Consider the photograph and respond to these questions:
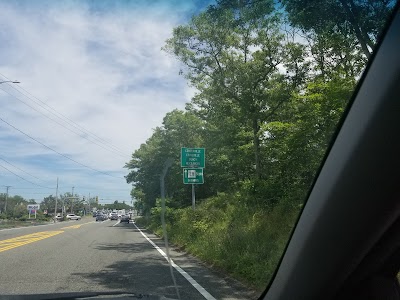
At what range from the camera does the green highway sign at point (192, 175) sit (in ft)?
27.0

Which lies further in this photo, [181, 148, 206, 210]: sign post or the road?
the road

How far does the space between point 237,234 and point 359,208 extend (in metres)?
7.63

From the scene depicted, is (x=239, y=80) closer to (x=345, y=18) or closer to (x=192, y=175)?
(x=192, y=175)

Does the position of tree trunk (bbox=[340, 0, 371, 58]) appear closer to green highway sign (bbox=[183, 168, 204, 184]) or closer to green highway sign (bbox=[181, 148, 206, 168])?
green highway sign (bbox=[181, 148, 206, 168])

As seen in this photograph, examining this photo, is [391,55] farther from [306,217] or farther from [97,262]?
[97,262]

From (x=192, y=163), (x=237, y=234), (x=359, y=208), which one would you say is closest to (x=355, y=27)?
(x=359, y=208)

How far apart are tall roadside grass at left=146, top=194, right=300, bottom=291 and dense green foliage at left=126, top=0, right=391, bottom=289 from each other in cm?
4

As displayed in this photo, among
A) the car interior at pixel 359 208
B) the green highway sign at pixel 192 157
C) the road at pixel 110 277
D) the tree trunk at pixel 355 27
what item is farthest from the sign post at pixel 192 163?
the tree trunk at pixel 355 27

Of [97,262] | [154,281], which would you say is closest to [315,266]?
[154,281]

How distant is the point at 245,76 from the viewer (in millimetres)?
15711

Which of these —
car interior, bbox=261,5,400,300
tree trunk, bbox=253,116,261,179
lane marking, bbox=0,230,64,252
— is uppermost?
tree trunk, bbox=253,116,261,179

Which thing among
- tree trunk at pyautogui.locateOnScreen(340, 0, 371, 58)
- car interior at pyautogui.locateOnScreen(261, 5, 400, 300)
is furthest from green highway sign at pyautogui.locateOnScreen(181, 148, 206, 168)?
tree trunk at pyautogui.locateOnScreen(340, 0, 371, 58)

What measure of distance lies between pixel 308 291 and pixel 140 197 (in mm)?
7289

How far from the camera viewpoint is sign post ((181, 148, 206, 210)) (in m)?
7.14
